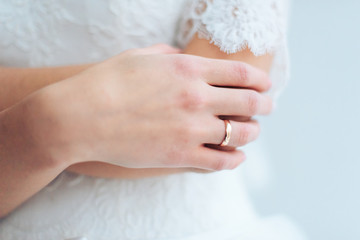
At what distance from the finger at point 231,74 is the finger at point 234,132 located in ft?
0.23

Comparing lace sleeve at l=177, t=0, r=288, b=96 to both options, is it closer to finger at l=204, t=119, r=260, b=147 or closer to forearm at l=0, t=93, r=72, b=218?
finger at l=204, t=119, r=260, b=147

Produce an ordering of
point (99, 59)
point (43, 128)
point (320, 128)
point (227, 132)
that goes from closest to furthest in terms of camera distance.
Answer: point (43, 128)
point (227, 132)
point (99, 59)
point (320, 128)

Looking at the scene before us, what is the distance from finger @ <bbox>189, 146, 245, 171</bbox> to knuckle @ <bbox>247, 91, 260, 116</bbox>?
92 millimetres

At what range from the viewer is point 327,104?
144cm

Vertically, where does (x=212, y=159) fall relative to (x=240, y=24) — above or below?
below

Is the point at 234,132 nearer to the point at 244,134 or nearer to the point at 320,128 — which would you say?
the point at 244,134

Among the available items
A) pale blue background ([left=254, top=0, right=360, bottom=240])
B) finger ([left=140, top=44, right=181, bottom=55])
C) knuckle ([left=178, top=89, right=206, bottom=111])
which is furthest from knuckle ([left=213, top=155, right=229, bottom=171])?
pale blue background ([left=254, top=0, right=360, bottom=240])

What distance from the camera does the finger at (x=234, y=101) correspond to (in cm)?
52

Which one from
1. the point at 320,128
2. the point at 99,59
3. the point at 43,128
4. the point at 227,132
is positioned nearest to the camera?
the point at 43,128

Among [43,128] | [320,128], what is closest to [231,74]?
[43,128]

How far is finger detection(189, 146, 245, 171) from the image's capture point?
533 millimetres

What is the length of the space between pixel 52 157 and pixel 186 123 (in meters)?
0.21

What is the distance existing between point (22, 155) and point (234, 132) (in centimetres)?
35

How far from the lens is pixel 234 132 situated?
1.83ft
